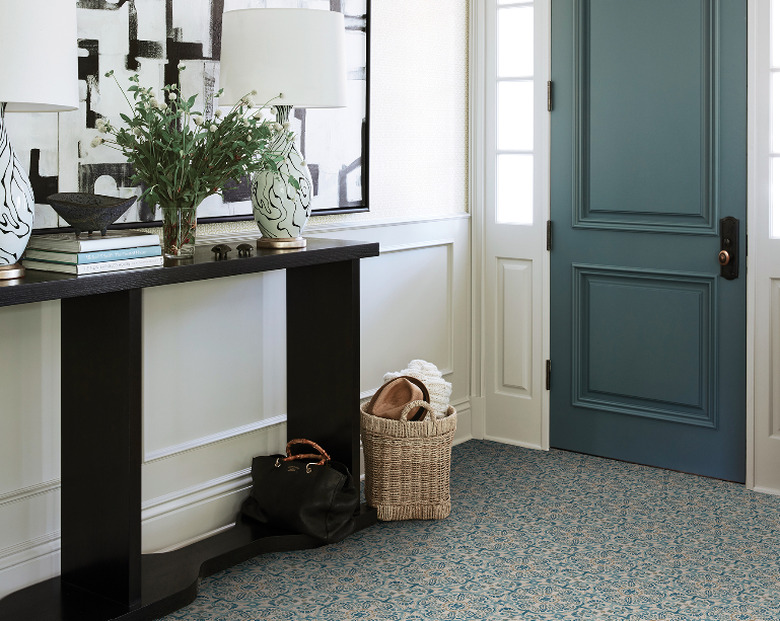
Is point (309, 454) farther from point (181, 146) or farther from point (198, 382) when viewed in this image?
point (181, 146)

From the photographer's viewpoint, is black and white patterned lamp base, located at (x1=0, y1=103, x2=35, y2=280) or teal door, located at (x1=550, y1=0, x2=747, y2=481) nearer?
black and white patterned lamp base, located at (x1=0, y1=103, x2=35, y2=280)

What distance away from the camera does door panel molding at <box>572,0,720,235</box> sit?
357cm

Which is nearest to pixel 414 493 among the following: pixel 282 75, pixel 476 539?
pixel 476 539

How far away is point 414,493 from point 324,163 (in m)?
1.19

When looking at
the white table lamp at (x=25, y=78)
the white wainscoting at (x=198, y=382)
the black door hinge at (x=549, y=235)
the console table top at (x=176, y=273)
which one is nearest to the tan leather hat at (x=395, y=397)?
the white wainscoting at (x=198, y=382)

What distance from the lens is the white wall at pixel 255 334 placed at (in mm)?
2607

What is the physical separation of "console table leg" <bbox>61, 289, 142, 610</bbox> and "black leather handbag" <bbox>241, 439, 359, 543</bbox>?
60 cm

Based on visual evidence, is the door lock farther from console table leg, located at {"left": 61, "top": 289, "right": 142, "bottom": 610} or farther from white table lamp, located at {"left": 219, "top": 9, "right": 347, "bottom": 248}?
console table leg, located at {"left": 61, "top": 289, "right": 142, "bottom": 610}

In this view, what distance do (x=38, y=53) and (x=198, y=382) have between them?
129 cm

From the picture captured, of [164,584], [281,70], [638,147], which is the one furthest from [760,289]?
[164,584]

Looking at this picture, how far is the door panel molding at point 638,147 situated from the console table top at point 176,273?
3.98ft

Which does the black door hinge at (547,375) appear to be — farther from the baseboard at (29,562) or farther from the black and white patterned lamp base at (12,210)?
the black and white patterned lamp base at (12,210)

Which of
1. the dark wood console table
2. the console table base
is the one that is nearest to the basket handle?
the console table base

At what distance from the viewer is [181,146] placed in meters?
2.54
